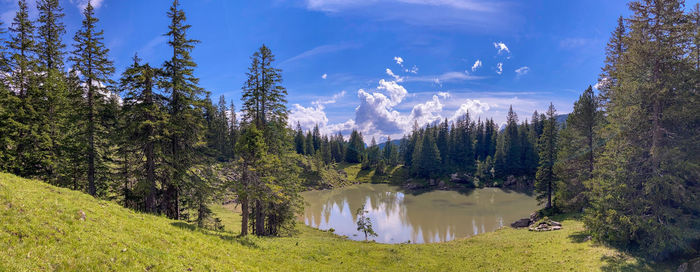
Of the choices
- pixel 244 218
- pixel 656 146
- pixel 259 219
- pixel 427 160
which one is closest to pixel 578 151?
pixel 656 146

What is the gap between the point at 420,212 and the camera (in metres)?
51.8

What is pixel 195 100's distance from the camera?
781 inches

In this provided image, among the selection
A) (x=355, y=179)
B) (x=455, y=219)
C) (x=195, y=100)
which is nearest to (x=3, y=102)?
(x=195, y=100)

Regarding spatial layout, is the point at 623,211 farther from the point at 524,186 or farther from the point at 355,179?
the point at 355,179

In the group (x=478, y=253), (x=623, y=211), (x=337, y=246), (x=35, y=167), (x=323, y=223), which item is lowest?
(x=323, y=223)

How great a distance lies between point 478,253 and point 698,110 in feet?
51.6

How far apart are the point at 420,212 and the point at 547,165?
74.8 ft

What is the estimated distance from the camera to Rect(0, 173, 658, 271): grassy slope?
7.67m

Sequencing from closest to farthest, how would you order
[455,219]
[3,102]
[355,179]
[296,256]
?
[296,256], [3,102], [455,219], [355,179]

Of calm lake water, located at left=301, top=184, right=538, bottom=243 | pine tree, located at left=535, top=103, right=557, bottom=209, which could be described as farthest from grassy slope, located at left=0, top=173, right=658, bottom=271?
pine tree, located at left=535, top=103, right=557, bottom=209

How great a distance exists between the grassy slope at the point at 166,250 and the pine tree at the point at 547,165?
57.7ft

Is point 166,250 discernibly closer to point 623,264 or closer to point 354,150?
point 623,264

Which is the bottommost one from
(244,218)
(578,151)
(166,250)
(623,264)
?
(623,264)

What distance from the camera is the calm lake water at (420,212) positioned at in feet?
128
